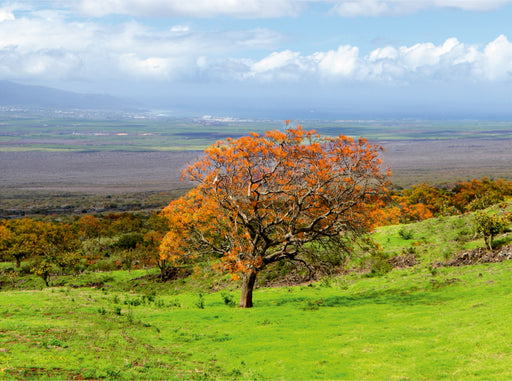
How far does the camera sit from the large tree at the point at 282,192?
2706 centimetres

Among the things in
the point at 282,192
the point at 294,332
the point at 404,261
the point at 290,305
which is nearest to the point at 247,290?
the point at 290,305

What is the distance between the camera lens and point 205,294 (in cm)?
3819

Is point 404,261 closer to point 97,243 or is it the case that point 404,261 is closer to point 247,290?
point 247,290

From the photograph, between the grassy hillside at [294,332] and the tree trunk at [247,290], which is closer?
the grassy hillside at [294,332]

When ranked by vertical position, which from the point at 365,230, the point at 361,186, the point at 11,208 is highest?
the point at 361,186

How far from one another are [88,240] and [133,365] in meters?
67.0

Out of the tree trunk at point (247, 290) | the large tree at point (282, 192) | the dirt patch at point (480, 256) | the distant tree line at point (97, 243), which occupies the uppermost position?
the large tree at point (282, 192)

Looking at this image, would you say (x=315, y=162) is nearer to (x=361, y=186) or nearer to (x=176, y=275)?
(x=361, y=186)

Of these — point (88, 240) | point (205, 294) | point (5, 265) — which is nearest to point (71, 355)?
point (205, 294)

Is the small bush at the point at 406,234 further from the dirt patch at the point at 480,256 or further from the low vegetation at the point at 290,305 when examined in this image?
the dirt patch at the point at 480,256

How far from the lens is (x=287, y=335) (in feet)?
67.4

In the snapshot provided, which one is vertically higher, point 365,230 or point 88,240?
point 365,230

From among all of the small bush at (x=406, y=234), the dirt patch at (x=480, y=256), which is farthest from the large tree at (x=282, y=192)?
the small bush at (x=406, y=234)

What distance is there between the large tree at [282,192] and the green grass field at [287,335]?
13.8 ft
